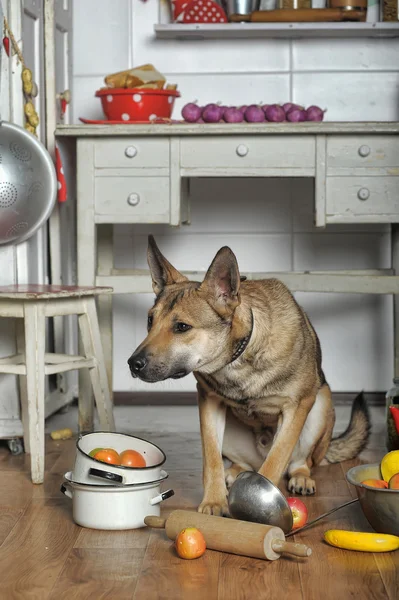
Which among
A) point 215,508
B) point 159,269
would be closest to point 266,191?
point 159,269

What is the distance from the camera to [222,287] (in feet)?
7.83

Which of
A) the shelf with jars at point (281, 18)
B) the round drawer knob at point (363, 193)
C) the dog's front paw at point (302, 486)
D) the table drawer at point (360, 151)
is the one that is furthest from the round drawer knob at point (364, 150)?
the dog's front paw at point (302, 486)

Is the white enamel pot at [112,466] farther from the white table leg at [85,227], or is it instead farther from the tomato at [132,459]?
the white table leg at [85,227]

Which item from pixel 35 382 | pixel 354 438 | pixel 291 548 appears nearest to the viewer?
pixel 291 548

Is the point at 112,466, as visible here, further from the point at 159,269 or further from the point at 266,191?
the point at 266,191

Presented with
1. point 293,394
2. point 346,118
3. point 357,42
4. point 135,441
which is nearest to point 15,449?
point 135,441

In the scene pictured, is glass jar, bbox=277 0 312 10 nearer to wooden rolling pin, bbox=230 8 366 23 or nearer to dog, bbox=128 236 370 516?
wooden rolling pin, bbox=230 8 366 23

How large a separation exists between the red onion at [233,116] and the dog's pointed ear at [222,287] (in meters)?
1.28

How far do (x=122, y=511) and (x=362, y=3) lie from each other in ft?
8.69

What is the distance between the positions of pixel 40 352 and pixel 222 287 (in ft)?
2.67

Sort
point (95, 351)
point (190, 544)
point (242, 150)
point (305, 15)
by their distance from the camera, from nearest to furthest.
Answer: point (190, 544)
point (95, 351)
point (242, 150)
point (305, 15)

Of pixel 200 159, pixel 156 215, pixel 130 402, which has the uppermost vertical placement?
pixel 200 159

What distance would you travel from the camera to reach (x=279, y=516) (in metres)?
2.24

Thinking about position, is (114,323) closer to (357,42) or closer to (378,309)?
(378,309)
